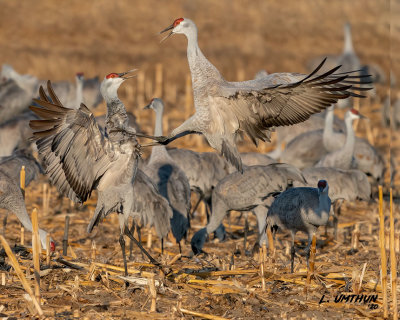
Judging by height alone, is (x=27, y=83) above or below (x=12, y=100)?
above

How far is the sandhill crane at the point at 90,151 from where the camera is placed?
5.32 m

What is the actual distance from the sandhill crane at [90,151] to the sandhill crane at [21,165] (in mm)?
1837

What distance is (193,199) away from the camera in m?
10.1

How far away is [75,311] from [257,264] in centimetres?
188

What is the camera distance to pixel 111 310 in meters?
5.03

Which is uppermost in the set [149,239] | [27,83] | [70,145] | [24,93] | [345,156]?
[27,83]

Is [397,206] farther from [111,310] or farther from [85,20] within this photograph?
[85,20]

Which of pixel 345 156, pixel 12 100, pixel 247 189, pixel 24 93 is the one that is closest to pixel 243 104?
pixel 247 189

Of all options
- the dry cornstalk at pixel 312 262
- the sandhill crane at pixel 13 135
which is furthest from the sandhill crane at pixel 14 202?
the sandhill crane at pixel 13 135

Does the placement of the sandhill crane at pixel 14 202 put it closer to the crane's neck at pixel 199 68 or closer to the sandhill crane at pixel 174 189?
the sandhill crane at pixel 174 189

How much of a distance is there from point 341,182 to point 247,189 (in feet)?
4.37

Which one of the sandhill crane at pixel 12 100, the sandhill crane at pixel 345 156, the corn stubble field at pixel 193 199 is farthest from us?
the sandhill crane at pixel 12 100

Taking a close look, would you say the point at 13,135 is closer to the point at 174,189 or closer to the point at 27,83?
the point at 27,83

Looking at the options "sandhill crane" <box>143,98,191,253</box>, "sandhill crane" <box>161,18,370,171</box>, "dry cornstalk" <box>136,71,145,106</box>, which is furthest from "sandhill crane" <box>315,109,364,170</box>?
"dry cornstalk" <box>136,71,145,106</box>
